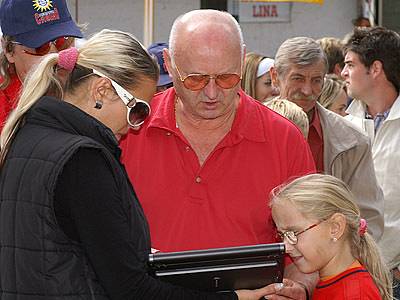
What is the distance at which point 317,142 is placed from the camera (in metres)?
4.68

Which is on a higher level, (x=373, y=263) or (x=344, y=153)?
(x=344, y=153)

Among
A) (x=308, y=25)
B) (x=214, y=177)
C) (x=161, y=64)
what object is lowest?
(x=308, y=25)

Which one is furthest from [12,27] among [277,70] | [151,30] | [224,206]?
→ [151,30]

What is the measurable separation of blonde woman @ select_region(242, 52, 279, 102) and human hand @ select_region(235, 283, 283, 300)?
328cm

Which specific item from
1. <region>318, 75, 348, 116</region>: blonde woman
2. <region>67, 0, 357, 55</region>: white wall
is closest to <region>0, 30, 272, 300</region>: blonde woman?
<region>318, 75, 348, 116</region>: blonde woman

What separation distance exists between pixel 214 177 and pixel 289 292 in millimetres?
556

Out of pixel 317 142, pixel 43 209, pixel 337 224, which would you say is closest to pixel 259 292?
pixel 337 224

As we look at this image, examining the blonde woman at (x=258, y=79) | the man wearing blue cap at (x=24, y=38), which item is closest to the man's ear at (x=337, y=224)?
the man wearing blue cap at (x=24, y=38)

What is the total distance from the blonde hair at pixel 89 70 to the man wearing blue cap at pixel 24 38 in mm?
1022

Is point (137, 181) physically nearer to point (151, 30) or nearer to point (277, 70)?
point (277, 70)

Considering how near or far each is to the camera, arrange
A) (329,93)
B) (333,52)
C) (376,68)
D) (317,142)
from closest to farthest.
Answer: (317,142) → (376,68) → (329,93) → (333,52)

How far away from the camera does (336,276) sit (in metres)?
3.20

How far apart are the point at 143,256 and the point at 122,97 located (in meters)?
0.51

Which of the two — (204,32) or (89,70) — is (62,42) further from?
(89,70)
